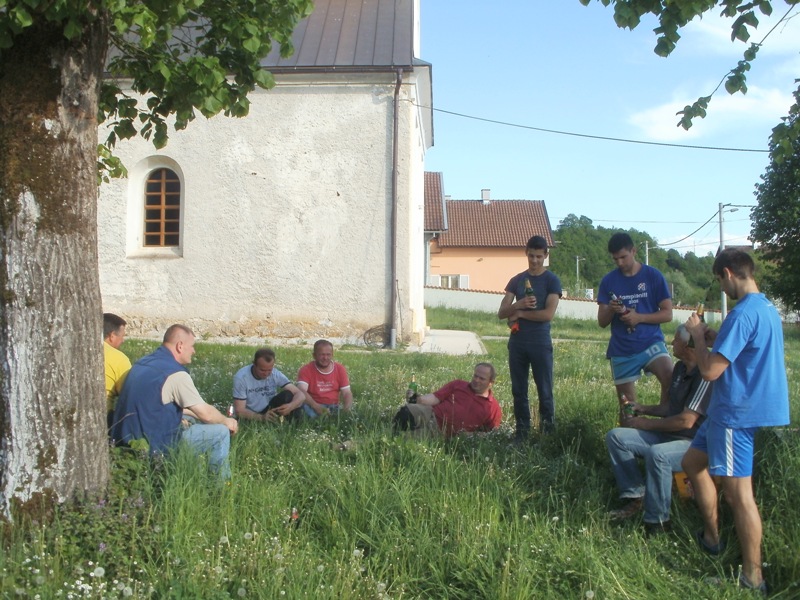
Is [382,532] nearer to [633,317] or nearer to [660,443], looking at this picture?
[660,443]

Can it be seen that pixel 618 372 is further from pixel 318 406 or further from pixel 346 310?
pixel 346 310

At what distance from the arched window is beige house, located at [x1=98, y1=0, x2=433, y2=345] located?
0.47 m

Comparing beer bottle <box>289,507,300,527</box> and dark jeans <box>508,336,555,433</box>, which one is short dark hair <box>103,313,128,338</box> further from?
dark jeans <box>508,336,555,433</box>

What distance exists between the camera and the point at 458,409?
7059 mm

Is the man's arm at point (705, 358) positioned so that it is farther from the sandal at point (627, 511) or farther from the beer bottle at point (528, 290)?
the beer bottle at point (528, 290)

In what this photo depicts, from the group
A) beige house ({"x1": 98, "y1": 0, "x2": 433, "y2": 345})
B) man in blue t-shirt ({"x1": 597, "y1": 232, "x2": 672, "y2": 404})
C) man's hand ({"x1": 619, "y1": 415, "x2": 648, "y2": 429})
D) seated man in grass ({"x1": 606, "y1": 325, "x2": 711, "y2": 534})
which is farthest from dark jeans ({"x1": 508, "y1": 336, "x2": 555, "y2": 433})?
beige house ({"x1": 98, "y1": 0, "x2": 433, "y2": 345})

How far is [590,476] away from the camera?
5449mm

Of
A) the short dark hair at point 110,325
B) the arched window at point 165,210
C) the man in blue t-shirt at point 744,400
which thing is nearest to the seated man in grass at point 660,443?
the man in blue t-shirt at point 744,400

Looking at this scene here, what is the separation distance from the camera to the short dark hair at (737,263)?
436cm

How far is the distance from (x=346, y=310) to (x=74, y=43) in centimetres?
1269

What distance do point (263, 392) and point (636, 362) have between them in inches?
137

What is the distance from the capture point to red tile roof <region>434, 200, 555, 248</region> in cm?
5117

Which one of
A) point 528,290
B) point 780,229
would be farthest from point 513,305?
point 780,229

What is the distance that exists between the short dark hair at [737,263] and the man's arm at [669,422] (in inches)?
39.9
